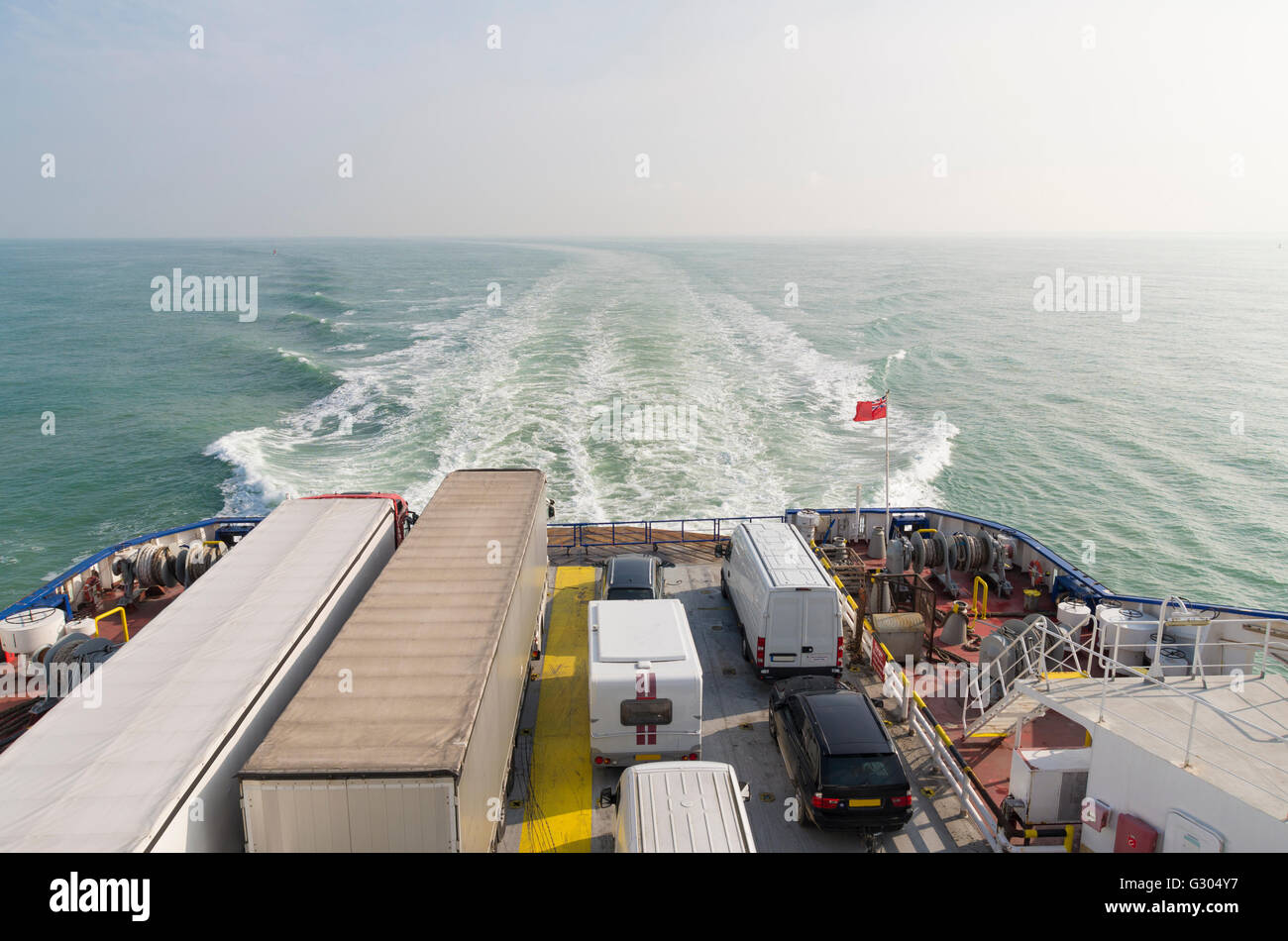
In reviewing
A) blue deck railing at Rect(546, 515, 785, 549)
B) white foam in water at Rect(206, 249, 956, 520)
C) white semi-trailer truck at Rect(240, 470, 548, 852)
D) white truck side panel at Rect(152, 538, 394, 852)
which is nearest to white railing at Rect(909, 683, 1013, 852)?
white semi-trailer truck at Rect(240, 470, 548, 852)

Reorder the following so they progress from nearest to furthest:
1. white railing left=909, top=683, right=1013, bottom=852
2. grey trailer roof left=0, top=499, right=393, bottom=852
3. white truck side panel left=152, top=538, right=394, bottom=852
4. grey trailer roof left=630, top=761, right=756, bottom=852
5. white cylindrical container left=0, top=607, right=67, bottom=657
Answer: grey trailer roof left=0, top=499, right=393, bottom=852, white truck side panel left=152, top=538, right=394, bottom=852, grey trailer roof left=630, top=761, right=756, bottom=852, white railing left=909, top=683, right=1013, bottom=852, white cylindrical container left=0, top=607, right=67, bottom=657

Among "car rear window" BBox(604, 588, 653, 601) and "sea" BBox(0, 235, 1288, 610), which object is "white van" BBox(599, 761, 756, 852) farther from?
"sea" BBox(0, 235, 1288, 610)

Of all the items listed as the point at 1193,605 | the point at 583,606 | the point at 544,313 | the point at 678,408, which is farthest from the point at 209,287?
the point at 1193,605

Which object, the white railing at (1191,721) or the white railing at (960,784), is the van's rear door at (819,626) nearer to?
the white railing at (960,784)

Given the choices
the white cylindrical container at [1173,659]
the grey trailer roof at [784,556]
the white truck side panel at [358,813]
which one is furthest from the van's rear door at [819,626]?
the white truck side panel at [358,813]

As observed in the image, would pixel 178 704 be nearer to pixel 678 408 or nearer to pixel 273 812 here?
pixel 273 812

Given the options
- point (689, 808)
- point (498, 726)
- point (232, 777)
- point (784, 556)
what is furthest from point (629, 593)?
point (232, 777)
